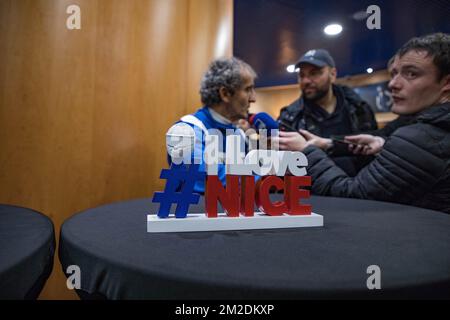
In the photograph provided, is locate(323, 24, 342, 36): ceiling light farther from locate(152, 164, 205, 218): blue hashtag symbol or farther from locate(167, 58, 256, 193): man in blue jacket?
locate(152, 164, 205, 218): blue hashtag symbol

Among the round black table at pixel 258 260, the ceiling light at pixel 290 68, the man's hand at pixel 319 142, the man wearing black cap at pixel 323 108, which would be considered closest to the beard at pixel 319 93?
the man wearing black cap at pixel 323 108

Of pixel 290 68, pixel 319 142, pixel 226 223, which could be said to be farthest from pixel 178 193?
pixel 290 68

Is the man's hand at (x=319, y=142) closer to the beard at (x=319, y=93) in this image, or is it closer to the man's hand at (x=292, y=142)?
the man's hand at (x=292, y=142)

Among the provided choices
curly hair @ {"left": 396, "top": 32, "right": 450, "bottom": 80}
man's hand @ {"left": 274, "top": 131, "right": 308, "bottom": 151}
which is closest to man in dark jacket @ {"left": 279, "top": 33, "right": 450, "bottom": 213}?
curly hair @ {"left": 396, "top": 32, "right": 450, "bottom": 80}

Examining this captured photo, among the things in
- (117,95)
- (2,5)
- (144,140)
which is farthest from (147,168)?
(2,5)

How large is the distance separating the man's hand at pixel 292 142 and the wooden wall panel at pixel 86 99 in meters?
0.69

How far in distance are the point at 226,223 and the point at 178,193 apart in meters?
0.17

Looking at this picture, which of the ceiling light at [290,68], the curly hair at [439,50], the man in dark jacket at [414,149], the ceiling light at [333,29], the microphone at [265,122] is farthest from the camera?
the ceiling light at [290,68]

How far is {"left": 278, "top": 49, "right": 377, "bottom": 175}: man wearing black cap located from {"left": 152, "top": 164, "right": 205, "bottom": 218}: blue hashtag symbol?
1404mm

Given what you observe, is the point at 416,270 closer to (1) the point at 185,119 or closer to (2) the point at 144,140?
(1) the point at 185,119

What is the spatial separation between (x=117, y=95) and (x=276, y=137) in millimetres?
896

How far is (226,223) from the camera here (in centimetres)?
106

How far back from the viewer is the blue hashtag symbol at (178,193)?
3.45 ft

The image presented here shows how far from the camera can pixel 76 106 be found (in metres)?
1.84
